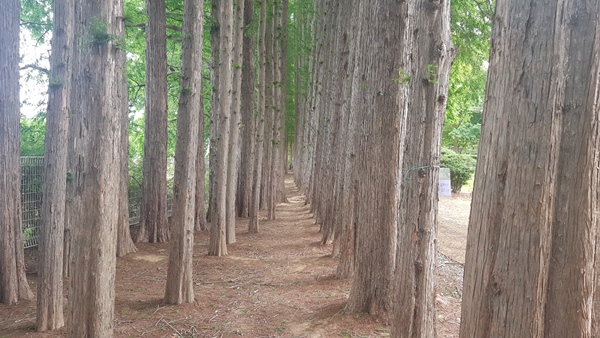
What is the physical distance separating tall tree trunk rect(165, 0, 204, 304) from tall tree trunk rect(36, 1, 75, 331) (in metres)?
1.56

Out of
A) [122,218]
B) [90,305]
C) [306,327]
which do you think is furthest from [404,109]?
[122,218]

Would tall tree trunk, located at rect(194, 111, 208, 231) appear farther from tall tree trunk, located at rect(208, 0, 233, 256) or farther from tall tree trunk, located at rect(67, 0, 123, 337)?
tall tree trunk, located at rect(67, 0, 123, 337)

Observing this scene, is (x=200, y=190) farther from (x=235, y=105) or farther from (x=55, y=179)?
(x=55, y=179)

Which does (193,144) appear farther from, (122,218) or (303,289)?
(122,218)

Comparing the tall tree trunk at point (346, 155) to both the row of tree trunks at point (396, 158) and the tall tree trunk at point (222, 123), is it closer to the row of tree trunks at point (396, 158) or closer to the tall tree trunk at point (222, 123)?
the row of tree trunks at point (396, 158)

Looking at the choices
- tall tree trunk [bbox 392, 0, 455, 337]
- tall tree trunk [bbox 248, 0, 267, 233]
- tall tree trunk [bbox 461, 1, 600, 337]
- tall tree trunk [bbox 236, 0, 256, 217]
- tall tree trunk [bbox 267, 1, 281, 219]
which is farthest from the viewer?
tall tree trunk [bbox 267, 1, 281, 219]

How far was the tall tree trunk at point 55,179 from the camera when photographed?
557 centimetres

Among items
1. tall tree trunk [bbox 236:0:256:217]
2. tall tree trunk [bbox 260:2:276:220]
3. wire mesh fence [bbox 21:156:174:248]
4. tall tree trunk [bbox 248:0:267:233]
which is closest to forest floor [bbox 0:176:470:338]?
wire mesh fence [bbox 21:156:174:248]

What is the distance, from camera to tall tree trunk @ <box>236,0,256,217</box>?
14.7 meters

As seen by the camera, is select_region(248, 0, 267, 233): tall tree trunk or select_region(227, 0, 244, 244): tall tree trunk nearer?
select_region(227, 0, 244, 244): tall tree trunk

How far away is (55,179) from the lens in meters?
5.74

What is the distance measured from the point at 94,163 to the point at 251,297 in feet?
13.6

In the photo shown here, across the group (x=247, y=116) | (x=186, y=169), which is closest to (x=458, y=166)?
(x=247, y=116)

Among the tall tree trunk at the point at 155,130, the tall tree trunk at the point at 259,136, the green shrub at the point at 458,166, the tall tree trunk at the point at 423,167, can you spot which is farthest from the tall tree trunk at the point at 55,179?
the green shrub at the point at 458,166
